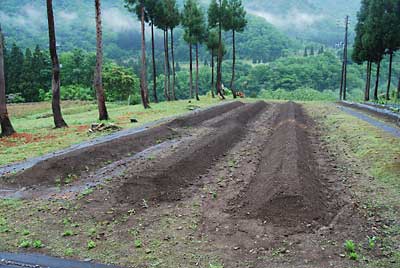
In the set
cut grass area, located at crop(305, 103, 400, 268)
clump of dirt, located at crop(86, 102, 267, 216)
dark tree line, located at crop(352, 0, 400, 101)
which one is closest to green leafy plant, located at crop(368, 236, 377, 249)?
cut grass area, located at crop(305, 103, 400, 268)

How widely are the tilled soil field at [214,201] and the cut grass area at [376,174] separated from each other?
306mm

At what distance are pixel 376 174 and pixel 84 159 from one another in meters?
7.27

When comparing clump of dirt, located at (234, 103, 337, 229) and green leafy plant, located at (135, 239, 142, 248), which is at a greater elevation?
clump of dirt, located at (234, 103, 337, 229)

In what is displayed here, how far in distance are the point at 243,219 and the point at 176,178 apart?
282 cm

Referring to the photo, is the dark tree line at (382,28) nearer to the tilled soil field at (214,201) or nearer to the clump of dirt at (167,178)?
the tilled soil field at (214,201)

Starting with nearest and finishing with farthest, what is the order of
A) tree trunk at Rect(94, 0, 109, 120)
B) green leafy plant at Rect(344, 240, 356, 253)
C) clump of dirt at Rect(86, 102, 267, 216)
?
green leafy plant at Rect(344, 240, 356, 253), clump of dirt at Rect(86, 102, 267, 216), tree trunk at Rect(94, 0, 109, 120)

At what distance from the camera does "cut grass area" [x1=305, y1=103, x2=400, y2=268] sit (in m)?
5.33

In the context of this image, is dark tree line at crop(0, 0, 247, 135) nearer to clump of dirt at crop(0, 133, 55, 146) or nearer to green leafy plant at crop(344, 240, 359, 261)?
clump of dirt at crop(0, 133, 55, 146)

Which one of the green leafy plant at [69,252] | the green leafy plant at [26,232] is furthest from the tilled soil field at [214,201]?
the green leafy plant at [26,232]

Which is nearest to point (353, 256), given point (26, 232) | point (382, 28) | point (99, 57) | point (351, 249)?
point (351, 249)

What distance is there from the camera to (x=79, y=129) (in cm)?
1653

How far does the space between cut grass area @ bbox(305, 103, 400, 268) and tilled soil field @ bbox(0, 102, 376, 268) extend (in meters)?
0.31

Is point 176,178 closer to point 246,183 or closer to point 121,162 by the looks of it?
point 246,183

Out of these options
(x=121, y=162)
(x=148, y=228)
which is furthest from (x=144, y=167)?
(x=148, y=228)
